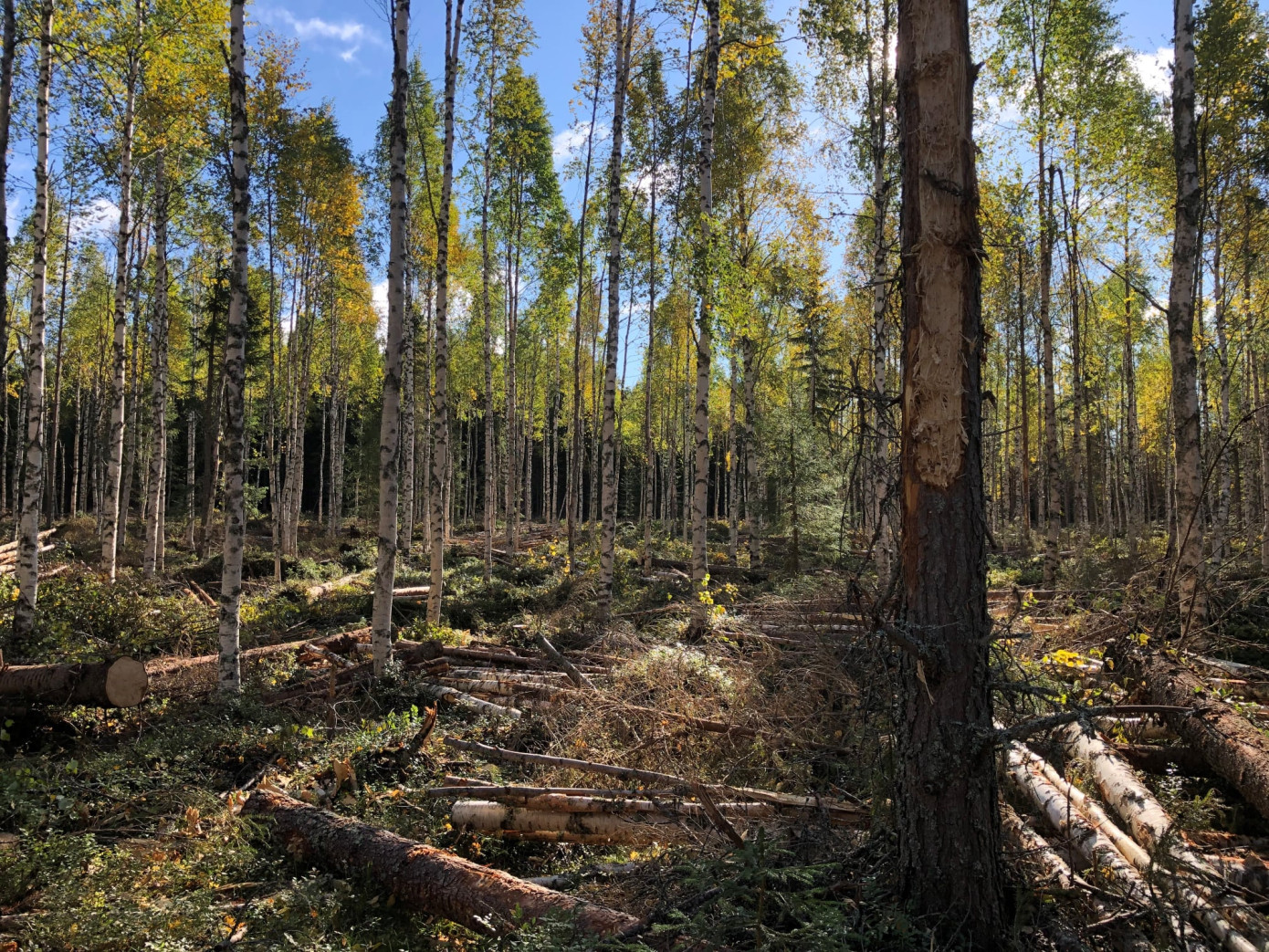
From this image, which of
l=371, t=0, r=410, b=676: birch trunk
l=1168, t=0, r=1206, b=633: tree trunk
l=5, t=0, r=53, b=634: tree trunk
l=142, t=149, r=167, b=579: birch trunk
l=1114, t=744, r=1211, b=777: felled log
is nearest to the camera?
l=1114, t=744, r=1211, b=777: felled log

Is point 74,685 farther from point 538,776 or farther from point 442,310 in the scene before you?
point 442,310

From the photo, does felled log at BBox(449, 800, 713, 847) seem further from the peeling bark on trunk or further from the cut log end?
the peeling bark on trunk

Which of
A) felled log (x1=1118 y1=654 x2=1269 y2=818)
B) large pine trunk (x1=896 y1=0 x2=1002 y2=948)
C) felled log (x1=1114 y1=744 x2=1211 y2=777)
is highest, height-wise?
large pine trunk (x1=896 y1=0 x2=1002 y2=948)

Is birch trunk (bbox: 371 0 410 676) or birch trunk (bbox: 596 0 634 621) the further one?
birch trunk (bbox: 596 0 634 621)

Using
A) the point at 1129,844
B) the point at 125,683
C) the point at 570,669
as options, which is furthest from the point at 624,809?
the point at 125,683

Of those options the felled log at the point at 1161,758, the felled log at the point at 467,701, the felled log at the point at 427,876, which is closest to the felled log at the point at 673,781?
the felled log at the point at 467,701

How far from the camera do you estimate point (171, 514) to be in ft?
111

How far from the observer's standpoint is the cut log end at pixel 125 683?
22.0 feet

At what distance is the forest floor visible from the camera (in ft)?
10.4

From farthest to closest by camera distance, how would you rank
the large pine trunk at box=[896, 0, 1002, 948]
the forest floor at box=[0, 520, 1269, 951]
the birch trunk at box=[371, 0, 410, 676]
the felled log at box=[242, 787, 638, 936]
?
the birch trunk at box=[371, 0, 410, 676]
the felled log at box=[242, 787, 638, 936]
the forest floor at box=[0, 520, 1269, 951]
the large pine trunk at box=[896, 0, 1002, 948]

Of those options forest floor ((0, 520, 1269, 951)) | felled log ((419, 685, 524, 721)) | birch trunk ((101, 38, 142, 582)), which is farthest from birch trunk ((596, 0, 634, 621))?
birch trunk ((101, 38, 142, 582))

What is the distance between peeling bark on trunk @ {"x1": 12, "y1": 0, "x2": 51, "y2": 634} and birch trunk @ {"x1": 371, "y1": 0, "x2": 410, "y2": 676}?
4449 mm

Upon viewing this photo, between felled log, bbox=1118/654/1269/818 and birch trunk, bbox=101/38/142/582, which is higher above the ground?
birch trunk, bbox=101/38/142/582

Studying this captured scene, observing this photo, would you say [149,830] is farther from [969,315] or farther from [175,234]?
[175,234]
